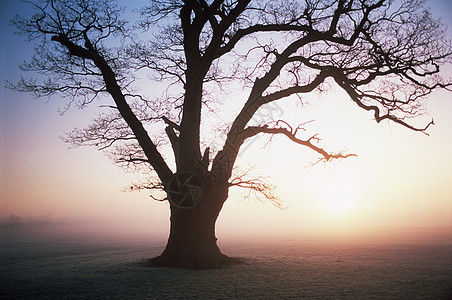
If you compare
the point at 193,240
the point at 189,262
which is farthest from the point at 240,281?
the point at 193,240

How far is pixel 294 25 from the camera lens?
40.8 feet

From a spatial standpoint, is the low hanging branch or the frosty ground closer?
the frosty ground

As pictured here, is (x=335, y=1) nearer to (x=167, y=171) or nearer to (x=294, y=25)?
(x=294, y=25)

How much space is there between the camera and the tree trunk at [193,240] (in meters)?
11.9

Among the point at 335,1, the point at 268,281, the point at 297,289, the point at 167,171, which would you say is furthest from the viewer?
the point at 167,171

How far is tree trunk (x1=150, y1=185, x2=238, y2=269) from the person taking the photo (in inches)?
468

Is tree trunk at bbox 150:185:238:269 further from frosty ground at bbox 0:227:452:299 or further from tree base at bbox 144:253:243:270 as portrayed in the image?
frosty ground at bbox 0:227:452:299

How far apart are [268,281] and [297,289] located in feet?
3.71

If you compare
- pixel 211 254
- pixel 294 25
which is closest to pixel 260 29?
pixel 294 25

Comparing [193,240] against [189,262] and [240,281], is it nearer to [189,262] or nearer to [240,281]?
[189,262]

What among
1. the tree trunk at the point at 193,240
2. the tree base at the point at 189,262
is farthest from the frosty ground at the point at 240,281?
the tree trunk at the point at 193,240

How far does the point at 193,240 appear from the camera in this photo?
12.0 metres

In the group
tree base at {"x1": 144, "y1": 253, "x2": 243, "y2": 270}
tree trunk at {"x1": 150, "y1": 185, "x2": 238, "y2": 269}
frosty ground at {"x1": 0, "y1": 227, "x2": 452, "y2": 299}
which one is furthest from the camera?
tree trunk at {"x1": 150, "y1": 185, "x2": 238, "y2": 269}

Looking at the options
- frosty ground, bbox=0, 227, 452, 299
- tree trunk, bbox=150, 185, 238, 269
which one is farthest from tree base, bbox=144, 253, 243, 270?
frosty ground, bbox=0, 227, 452, 299
